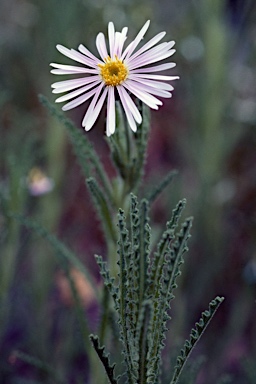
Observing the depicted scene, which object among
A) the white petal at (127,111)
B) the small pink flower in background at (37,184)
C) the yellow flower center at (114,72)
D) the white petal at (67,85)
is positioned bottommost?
the white petal at (127,111)

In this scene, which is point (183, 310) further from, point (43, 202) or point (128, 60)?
point (128, 60)

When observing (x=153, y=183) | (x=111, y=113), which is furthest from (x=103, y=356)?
(x=153, y=183)

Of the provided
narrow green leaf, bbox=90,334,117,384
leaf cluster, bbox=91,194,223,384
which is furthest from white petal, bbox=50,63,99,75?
narrow green leaf, bbox=90,334,117,384

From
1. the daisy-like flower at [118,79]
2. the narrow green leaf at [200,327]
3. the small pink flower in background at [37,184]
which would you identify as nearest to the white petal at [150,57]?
the daisy-like flower at [118,79]

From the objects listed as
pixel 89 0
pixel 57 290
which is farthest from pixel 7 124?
pixel 57 290

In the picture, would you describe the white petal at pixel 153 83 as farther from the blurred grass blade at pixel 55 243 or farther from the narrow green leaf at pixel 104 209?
the blurred grass blade at pixel 55 243

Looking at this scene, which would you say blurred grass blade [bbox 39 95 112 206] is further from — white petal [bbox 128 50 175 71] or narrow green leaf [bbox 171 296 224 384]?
narrow green leaf [bbox 171 296 224 384]

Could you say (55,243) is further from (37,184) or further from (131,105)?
(37,184)

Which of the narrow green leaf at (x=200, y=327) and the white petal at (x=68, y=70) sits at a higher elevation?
the white petal at (x=68, y=70)
